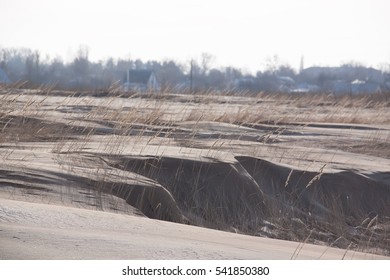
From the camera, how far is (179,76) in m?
41.3

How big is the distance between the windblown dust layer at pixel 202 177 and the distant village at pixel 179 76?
221 inches

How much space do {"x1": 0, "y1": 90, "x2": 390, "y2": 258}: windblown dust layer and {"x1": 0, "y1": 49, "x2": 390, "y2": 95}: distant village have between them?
5615 millimetres

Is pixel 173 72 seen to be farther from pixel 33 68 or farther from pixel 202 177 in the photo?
pixel 202 177

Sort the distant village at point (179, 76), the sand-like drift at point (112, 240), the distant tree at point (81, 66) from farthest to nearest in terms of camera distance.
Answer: the distant tree at point (81, 66)
the distant village at point (179, 76)
the sand-like drift at point (112, 240)

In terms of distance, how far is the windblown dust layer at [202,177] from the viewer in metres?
5.32

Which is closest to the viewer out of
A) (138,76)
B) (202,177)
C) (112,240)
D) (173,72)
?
(112,240)

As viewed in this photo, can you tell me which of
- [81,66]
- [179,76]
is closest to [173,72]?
[179,76]

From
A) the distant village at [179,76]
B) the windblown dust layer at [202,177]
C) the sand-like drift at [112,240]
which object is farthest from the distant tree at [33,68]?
the sand-like drift at [112,240]

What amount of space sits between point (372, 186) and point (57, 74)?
2044 centimetres

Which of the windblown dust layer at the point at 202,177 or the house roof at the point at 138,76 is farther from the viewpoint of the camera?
the house roof at the point at 138,76

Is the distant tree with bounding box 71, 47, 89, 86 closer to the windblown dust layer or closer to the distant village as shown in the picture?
the distant village

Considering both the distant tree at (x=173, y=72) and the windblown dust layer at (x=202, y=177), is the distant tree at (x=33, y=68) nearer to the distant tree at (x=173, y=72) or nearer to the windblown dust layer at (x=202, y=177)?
the windblown dust layer at (x=202, y=177)

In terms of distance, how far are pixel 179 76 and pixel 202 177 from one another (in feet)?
116
